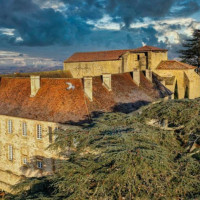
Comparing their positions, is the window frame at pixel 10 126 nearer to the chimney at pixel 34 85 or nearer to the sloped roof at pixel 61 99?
the sloped roof at pixel 61 99

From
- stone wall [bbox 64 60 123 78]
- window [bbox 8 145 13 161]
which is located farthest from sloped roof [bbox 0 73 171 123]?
stone wall [bbox 64 60 123 78]

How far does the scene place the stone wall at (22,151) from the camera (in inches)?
803

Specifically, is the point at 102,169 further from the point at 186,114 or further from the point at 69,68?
the point at 69,68

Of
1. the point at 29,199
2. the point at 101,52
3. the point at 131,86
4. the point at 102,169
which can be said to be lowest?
the point at 29,199

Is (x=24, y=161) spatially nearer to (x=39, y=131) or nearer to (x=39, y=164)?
(x=39, y=164)

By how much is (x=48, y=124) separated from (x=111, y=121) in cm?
785

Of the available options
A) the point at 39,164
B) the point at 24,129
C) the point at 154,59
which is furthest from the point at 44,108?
the point at 154,59

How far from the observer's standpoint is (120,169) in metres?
8.48

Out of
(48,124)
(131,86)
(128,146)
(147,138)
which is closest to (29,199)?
(128,146)

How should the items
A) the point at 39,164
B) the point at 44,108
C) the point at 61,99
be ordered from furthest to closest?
the point at 39,164 < the point at 44,108 < the point at 61,99

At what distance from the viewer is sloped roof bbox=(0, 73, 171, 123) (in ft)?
65.0

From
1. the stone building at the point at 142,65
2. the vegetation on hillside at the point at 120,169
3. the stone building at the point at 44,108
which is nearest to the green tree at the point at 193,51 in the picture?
the stone building at the point at 142,65

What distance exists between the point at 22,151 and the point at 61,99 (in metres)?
5.88

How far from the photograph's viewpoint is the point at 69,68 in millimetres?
54625
